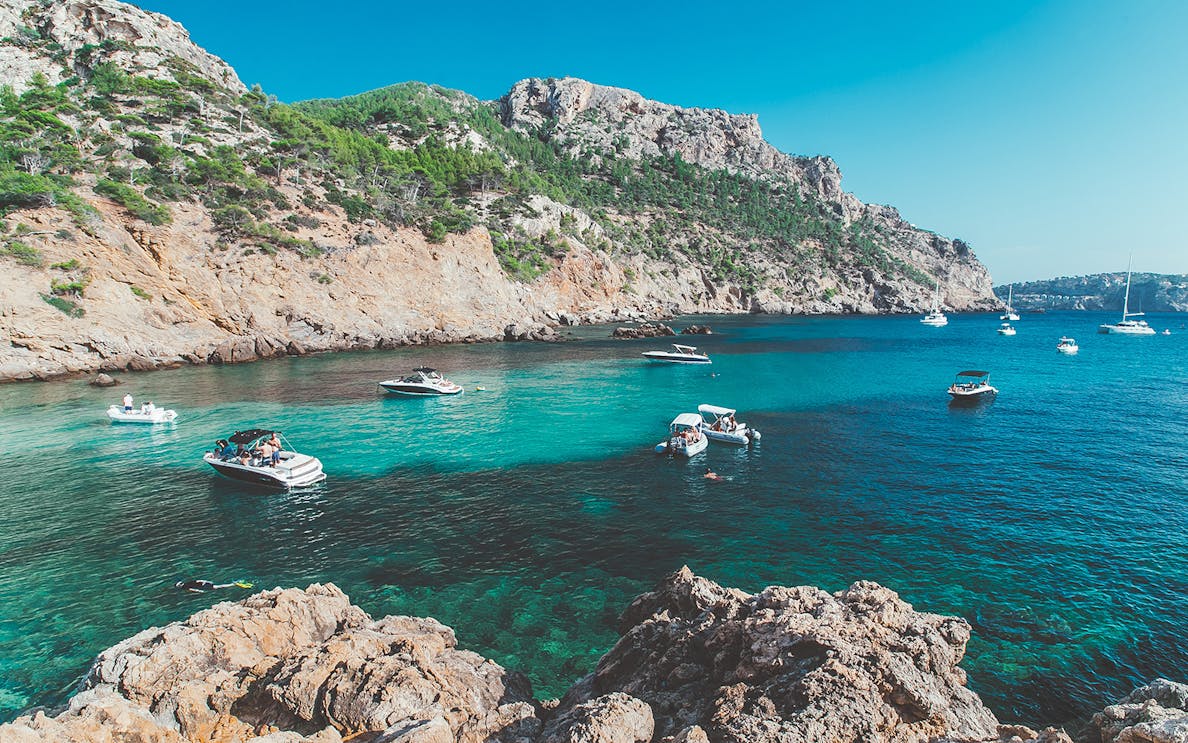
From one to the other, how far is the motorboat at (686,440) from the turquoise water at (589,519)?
871mm

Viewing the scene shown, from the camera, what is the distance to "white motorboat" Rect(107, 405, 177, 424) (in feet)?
106

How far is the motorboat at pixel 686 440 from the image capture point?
90.4 feet

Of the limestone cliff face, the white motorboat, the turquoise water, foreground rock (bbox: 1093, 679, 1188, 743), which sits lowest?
the turquoise water

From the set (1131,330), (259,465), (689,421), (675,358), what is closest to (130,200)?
(259,465)

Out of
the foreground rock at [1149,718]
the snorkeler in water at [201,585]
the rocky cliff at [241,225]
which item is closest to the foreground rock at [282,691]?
the snorkeler in water at [201,585]

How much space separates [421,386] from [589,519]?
24.8 metres

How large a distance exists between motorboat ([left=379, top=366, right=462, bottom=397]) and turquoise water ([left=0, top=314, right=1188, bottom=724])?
179 cm

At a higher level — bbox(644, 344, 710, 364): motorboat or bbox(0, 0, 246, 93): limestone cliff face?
bbox(0, 0, 246, 93): limestone cliff face

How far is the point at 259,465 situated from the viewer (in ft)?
77.0

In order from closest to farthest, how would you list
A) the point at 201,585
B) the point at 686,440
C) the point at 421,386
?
the point at 201,585 < the point at 686,440 < the point at 421,386

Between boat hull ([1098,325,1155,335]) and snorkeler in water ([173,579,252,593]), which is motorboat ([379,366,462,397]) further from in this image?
boat hull ([1098,325,1155,335])

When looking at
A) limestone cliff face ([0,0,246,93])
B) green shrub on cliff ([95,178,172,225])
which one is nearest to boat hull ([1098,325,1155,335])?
green shrub on cliff ([95,178,172,225])

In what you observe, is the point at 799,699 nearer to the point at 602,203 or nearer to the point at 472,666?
the point at 472,666

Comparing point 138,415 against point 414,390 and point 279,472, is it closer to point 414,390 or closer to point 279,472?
point 414,390
